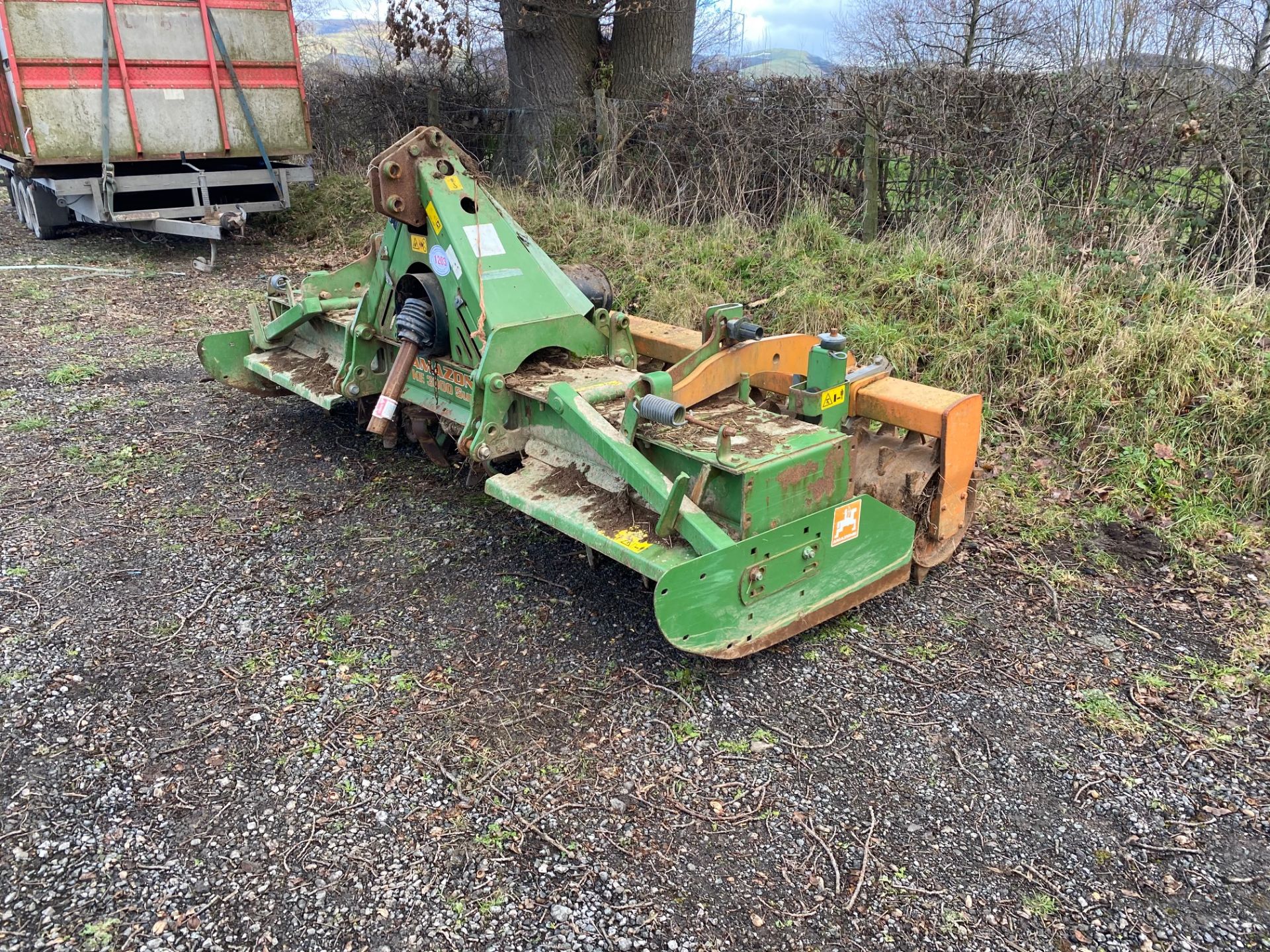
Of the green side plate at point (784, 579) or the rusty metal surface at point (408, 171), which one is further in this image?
the rusty metal surface at point (408, 171)

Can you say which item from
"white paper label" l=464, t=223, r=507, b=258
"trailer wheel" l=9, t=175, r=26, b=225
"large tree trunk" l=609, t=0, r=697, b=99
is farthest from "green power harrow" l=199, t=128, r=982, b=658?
"trailer wheel" l=9, t=175, r=26, b=225

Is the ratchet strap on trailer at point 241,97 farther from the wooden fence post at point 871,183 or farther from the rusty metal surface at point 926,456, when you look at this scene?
the rusty metal surface at point 926,456

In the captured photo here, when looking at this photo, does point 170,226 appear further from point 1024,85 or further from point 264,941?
point 264,941

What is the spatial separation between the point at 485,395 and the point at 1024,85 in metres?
4.80

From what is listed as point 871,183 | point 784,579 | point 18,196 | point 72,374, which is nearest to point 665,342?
point 784,579

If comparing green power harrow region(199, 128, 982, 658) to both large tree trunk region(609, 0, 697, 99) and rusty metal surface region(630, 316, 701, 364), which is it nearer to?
rusty metal surface region(630, 316, 701, 364)

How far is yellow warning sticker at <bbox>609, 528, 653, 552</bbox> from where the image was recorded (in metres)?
3.01

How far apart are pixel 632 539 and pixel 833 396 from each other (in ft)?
3.39

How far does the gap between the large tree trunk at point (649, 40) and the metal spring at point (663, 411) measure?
23.3 ft

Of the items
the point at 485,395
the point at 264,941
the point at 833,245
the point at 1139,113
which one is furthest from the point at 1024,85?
the point at 264,941

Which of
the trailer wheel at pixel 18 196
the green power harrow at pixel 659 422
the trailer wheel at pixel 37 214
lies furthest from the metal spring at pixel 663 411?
the trailer wheel at pixel 18 196

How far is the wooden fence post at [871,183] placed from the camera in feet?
22.4

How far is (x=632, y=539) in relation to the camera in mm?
3055

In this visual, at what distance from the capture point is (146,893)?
2297mm
